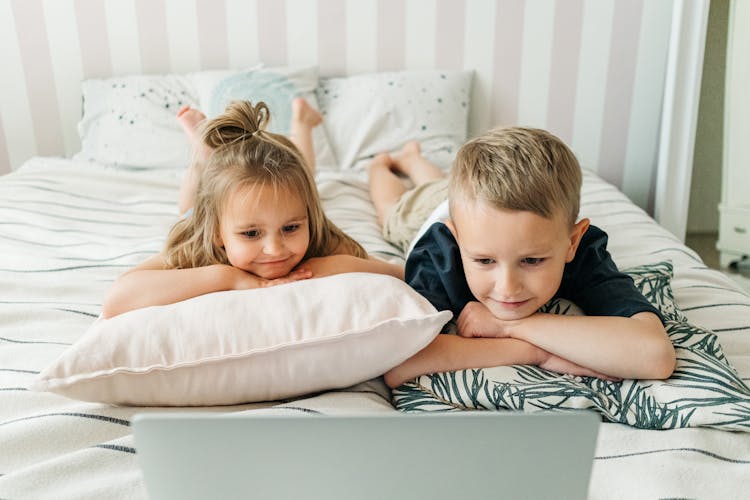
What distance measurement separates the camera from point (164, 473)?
54cm

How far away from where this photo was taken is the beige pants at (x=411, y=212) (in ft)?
5.15

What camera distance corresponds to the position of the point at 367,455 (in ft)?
1.74

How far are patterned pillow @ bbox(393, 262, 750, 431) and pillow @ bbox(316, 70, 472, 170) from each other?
1398 mm

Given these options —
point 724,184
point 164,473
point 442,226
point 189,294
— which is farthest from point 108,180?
point 724,184

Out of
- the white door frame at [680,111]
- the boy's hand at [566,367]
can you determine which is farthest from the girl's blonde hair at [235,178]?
the white door frame at [680,111]

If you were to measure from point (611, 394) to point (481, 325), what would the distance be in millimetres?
197

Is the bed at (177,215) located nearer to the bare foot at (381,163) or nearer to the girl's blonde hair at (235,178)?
the bare foot at (381,163)

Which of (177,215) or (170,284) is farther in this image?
(177,215)

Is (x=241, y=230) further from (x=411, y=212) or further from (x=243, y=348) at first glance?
(x=411, y=212)

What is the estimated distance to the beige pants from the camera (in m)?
1.57

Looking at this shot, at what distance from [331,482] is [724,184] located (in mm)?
2356

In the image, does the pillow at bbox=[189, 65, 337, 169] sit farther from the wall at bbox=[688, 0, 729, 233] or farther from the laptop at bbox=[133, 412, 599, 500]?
the laptop at bbox=[133, 412, 599, 500]

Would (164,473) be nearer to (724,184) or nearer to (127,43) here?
(127,43)

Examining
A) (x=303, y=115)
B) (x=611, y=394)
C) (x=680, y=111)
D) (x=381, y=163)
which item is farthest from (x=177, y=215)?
(x=680, y=111)
